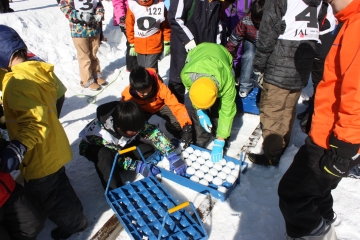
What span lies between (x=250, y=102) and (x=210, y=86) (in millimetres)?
1544

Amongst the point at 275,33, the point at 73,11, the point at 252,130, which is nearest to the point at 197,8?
the point at 275,33

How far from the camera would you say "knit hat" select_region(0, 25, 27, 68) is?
1843 millimetres

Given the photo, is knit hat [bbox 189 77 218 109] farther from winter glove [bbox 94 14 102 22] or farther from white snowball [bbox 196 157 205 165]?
winter glove [bbox 94 14 102 22]

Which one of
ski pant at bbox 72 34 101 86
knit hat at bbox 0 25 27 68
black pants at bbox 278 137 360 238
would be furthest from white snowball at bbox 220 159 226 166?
ski pant at bbox 72 34 101 86

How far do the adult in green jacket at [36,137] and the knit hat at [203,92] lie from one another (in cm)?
→ 109

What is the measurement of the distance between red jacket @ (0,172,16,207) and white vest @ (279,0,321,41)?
7.56ft

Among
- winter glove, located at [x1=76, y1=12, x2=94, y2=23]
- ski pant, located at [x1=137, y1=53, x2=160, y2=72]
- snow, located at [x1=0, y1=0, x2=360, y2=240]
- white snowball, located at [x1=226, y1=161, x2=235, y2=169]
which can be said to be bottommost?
snow, located at [x1=0, y1=0, x2=360, y2=240]

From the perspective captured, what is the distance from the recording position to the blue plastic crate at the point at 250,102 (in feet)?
12.4

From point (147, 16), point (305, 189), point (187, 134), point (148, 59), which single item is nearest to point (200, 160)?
point (187, 134)

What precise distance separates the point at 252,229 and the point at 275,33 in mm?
1602

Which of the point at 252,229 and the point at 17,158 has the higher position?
the point at 17,158

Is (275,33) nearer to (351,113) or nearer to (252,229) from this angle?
(351,113)

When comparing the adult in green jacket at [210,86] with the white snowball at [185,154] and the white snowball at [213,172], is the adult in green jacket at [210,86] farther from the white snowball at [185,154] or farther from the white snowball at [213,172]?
the white snowball at [185,154]

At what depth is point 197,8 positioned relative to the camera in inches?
130
